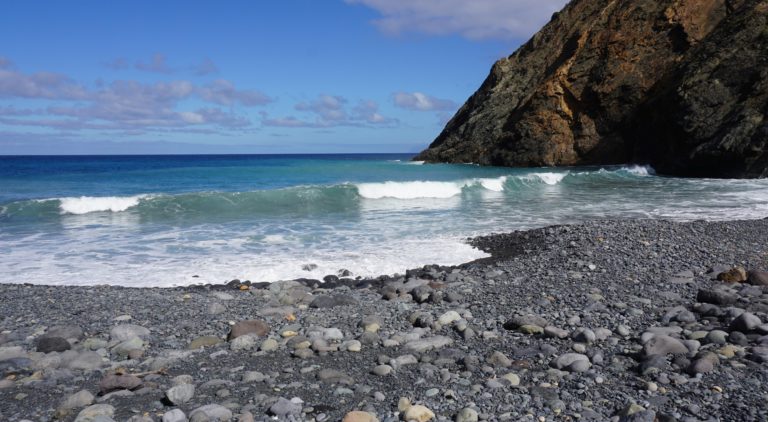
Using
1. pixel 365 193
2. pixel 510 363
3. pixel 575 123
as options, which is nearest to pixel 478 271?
pixel 510 363

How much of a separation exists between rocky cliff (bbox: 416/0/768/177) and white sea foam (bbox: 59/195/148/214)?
24148 mm

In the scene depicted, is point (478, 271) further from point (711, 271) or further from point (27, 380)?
point (27, 380)

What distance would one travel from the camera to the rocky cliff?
26609 mm

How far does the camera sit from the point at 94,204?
717 inches

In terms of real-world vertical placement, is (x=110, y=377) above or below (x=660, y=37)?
below

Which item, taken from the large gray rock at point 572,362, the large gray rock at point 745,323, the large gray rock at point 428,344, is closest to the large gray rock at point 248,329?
the large gray rock at point 428,344

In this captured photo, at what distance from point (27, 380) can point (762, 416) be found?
4859 millimetres

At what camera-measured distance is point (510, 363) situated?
4266 millimetres

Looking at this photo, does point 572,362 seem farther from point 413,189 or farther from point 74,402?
point 413,189

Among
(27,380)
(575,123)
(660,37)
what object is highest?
(660,37)

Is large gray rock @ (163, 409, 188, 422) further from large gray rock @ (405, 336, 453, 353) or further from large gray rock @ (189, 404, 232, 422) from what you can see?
large gray rock @ (405, 336, 453, 353)

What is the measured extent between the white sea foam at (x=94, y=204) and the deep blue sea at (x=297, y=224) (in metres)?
0.03

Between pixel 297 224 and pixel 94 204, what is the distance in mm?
8722

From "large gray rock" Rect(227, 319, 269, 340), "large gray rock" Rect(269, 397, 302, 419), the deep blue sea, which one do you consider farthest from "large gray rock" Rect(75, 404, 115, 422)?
the deep blue sea
